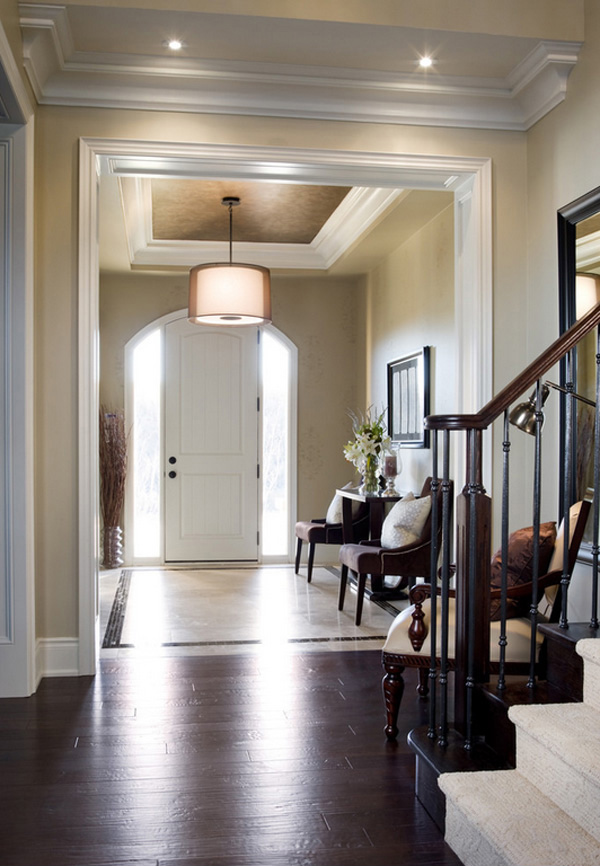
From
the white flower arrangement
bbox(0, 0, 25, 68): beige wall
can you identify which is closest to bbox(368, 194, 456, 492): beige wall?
the white flower arrangement

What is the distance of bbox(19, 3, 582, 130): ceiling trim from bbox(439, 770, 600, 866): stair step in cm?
320

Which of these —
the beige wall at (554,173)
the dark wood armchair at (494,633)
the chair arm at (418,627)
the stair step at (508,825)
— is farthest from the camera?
the beige wall at (554,173)

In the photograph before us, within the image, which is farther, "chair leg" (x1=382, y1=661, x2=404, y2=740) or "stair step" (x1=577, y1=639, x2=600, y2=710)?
"chair leg" (x1=382, y1=661, x2=404, y2=740)

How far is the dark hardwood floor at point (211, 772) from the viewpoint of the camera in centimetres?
232

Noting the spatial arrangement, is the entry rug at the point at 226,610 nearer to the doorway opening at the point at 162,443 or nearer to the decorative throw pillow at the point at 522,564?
the doorway opening at the point at 162,443

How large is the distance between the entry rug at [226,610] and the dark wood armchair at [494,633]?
1659 millimetres

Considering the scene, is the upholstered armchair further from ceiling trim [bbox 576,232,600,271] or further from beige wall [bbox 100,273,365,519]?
ceiling trim [bbox 576,232,600,271]

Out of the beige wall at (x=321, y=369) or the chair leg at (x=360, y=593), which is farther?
the beige wall at (x=321, y=369)

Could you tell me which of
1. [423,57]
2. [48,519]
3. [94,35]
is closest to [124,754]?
[48,519]

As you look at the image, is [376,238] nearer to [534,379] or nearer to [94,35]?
[94,35]

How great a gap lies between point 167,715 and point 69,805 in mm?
904

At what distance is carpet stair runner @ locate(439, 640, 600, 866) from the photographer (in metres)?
2.00

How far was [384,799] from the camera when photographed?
2.64m

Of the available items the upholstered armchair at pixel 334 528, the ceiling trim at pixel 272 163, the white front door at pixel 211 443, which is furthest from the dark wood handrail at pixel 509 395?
the white front door at pixel 211 443
